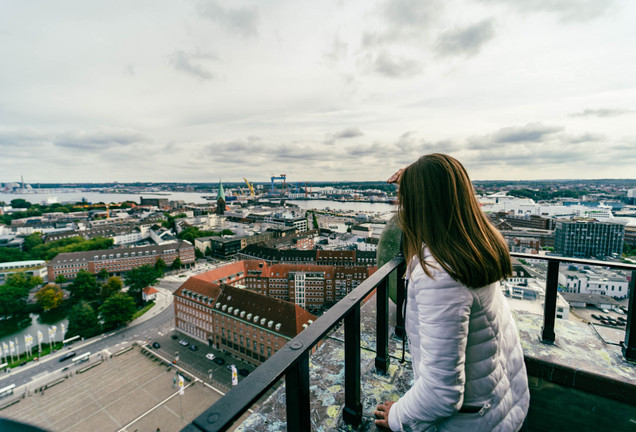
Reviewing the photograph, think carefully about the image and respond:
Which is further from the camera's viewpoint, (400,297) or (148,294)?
(148,294)

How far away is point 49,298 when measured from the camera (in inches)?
707

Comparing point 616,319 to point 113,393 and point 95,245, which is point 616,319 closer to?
point 113,393

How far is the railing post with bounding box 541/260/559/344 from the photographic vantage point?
5.28 feet

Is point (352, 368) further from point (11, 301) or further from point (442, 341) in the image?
point (11, 301)

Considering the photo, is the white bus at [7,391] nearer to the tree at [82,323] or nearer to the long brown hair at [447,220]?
the tree at [82,323]

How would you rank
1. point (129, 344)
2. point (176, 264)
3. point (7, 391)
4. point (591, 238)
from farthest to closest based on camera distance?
point (176, 264) < point (591, 238) < point (129, 344) < point (7, 391)

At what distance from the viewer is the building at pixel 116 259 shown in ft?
77.6

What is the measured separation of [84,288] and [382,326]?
76.7ft

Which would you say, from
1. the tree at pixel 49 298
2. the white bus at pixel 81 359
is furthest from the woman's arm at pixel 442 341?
the tree at pixel 49 298

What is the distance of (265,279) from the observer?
58.2ft

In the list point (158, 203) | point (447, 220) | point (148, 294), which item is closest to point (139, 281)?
point (148, 294)

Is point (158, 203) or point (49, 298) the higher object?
point (158, 203)

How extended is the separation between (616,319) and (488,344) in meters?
15.9

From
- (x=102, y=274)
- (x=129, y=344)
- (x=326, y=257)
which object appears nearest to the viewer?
(x=129, y=344)
